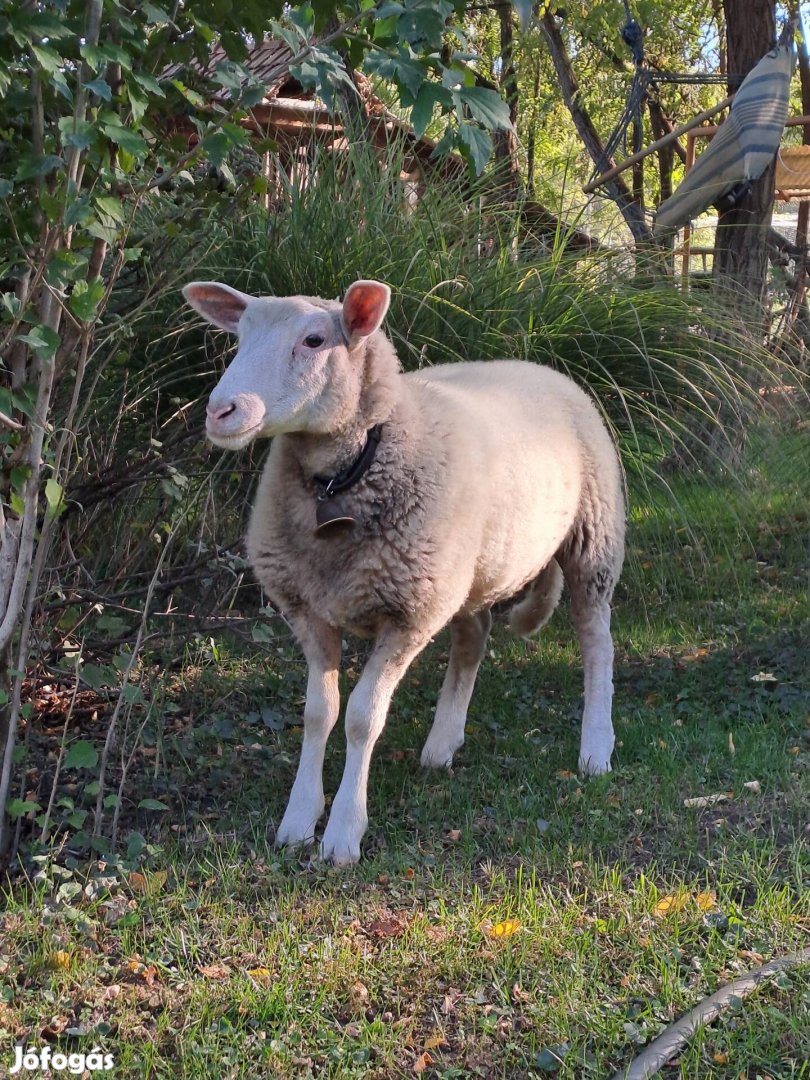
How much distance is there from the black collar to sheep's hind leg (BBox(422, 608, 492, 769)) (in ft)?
3.35

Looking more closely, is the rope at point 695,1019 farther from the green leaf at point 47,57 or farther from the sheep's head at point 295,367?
the green leaf at point 47,57

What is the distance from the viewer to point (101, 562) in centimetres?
500

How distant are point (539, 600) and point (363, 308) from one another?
1.77 meters

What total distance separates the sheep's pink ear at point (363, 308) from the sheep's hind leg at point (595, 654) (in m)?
1.56

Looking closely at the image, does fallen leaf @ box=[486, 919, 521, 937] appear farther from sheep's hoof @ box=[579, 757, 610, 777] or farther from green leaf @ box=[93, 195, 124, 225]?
green leaf @ box=[93, 195, 124, 225]

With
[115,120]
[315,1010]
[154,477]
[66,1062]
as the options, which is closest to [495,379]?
[154,477]

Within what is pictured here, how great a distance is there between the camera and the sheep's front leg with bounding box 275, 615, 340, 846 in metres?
3.45

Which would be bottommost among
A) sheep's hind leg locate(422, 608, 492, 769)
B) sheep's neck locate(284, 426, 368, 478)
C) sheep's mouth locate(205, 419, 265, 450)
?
sheep's hind leg locate(422, 608, 492, 769)

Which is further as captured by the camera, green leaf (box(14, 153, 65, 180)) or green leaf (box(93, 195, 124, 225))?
green leaf (box(93, 195, 124, 225))

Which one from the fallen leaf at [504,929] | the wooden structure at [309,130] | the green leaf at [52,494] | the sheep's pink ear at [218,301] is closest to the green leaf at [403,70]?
the wooden structure at [309,130]

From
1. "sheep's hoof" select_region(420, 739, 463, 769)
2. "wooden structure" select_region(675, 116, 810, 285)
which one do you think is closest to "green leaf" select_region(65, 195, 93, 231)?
"sheep's hoof" select_region(420, 739, 463, 769)

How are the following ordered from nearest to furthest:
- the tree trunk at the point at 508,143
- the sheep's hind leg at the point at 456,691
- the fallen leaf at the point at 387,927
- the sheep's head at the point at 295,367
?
the fallen leaf at the point at 387,927, the sheep's head at the point at 295,367, the sheep's hind leg at the point at 456,691, the tree trunk at the point at 508,143

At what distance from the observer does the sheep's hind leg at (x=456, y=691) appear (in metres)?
4.10

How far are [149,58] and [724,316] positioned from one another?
354 cm
